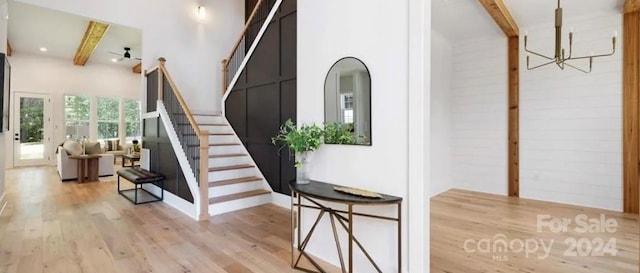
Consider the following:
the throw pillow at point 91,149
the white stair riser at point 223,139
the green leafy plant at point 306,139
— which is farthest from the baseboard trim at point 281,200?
the throw pillow at point 91,149

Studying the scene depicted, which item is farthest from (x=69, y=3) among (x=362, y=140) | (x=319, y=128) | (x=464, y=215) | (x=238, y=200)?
(x=464, y=215)

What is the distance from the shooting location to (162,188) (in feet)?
15.6

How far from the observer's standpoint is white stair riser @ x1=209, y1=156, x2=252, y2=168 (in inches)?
188

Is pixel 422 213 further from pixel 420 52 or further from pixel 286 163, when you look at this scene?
pixel 286 163

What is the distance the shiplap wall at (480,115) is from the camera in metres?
5.17

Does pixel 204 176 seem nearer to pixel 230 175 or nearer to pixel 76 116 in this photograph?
pixel 230 175

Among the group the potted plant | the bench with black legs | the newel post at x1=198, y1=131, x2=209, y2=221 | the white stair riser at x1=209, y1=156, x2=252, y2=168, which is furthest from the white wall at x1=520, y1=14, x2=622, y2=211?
the bench with black legs

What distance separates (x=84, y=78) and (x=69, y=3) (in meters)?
5.66

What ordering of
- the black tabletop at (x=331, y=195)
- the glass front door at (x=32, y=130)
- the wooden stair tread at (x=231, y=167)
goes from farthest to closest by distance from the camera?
the glass front door at (x=32, y=130) → the wooden stair tread at (x=231, y=167) → the black tabletop at (x=331, y=195)

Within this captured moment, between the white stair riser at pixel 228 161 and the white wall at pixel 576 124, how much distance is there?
186 inches

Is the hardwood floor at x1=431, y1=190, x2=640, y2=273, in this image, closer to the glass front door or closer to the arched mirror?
the arched mirror

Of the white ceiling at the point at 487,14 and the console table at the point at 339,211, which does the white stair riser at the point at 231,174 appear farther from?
the white ceiling at the point at 487,14

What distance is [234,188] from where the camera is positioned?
4.53m

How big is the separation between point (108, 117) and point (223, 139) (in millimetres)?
6929
